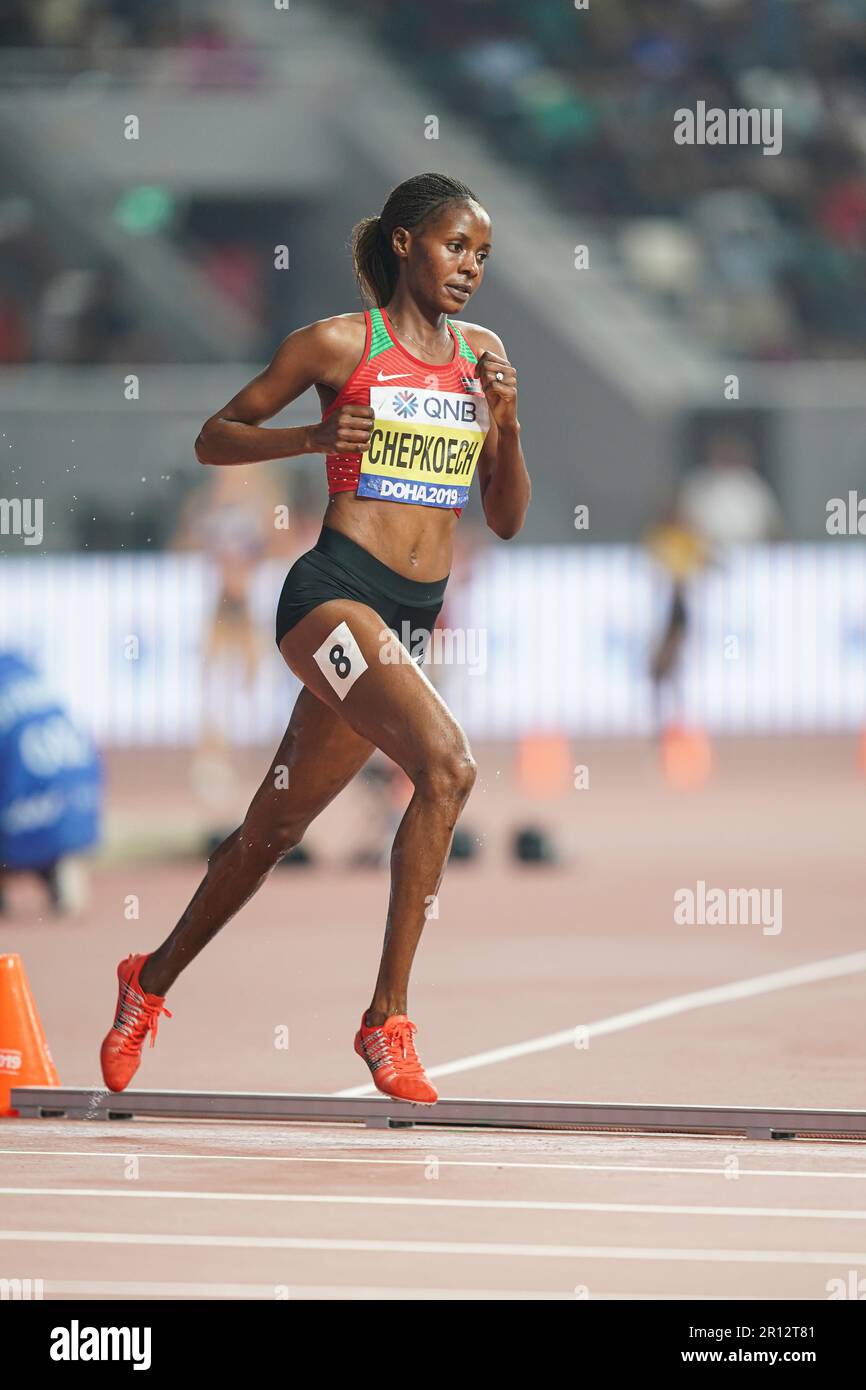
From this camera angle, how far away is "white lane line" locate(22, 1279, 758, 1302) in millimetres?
5234

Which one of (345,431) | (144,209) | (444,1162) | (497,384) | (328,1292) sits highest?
(144,209)

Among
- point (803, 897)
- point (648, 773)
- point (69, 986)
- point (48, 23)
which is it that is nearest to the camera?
point (69, 986)

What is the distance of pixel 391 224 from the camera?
7.47m

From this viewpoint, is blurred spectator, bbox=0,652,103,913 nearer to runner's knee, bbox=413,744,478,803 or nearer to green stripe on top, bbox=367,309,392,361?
green stripe on top, bbox=367,309,392,361

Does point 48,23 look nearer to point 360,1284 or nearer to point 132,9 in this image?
point 132,9

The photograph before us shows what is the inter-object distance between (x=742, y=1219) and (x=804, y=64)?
2678cm

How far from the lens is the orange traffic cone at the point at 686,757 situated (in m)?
21.6

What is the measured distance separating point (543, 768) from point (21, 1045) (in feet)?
44.9

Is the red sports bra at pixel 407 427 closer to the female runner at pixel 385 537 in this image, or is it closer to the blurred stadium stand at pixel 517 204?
the female runner at pixel 385 537

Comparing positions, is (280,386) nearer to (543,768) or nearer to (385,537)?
(385,537)

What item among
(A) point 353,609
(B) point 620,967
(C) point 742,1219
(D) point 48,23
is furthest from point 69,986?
Result: (D) point 48,23

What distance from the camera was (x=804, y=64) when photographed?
3106cm

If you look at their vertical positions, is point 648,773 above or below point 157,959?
above

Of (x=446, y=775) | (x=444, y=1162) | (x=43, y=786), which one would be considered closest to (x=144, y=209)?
(x=43, y=786)
